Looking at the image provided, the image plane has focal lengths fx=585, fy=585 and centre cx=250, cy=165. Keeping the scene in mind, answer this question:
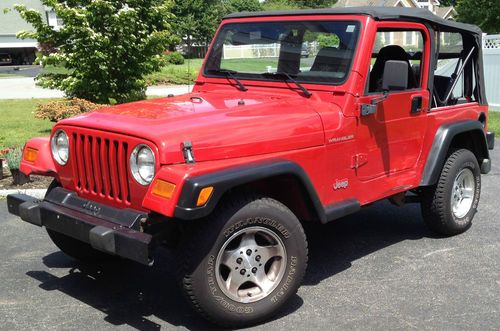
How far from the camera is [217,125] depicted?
356cm

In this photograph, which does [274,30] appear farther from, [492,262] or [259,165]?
[492,262]

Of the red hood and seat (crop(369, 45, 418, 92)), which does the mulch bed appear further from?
seat (crop(369, 45, 418, 92))

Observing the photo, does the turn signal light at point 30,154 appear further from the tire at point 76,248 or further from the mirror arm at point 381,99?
the mirror arm at point 381,99

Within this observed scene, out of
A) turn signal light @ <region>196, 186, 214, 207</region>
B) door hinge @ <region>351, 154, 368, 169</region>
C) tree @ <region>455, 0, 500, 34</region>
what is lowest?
door hinge @ <region>351, 154, 368, 169</region>

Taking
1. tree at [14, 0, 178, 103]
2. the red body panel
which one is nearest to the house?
tree at [14, 0, 178, 103]

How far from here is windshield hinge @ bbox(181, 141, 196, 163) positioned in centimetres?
332

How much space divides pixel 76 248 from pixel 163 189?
5.65ft

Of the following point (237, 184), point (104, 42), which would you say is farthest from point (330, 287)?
point (104, 42)

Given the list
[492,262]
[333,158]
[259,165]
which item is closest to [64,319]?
[259,165]

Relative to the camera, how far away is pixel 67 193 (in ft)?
12.9

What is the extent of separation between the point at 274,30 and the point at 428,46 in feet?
4.29

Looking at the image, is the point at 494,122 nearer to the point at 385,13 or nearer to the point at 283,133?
the point at 385,13

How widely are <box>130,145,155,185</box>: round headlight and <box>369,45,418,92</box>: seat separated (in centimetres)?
196

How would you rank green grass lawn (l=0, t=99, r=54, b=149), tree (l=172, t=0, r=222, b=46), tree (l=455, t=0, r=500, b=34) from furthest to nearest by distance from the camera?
tree (l=172, t=0, r=222, b=46)
tree (l=455, t=0, r=500, b=34)
green grass lawn (l=0, t=99, r=54, b=149)
